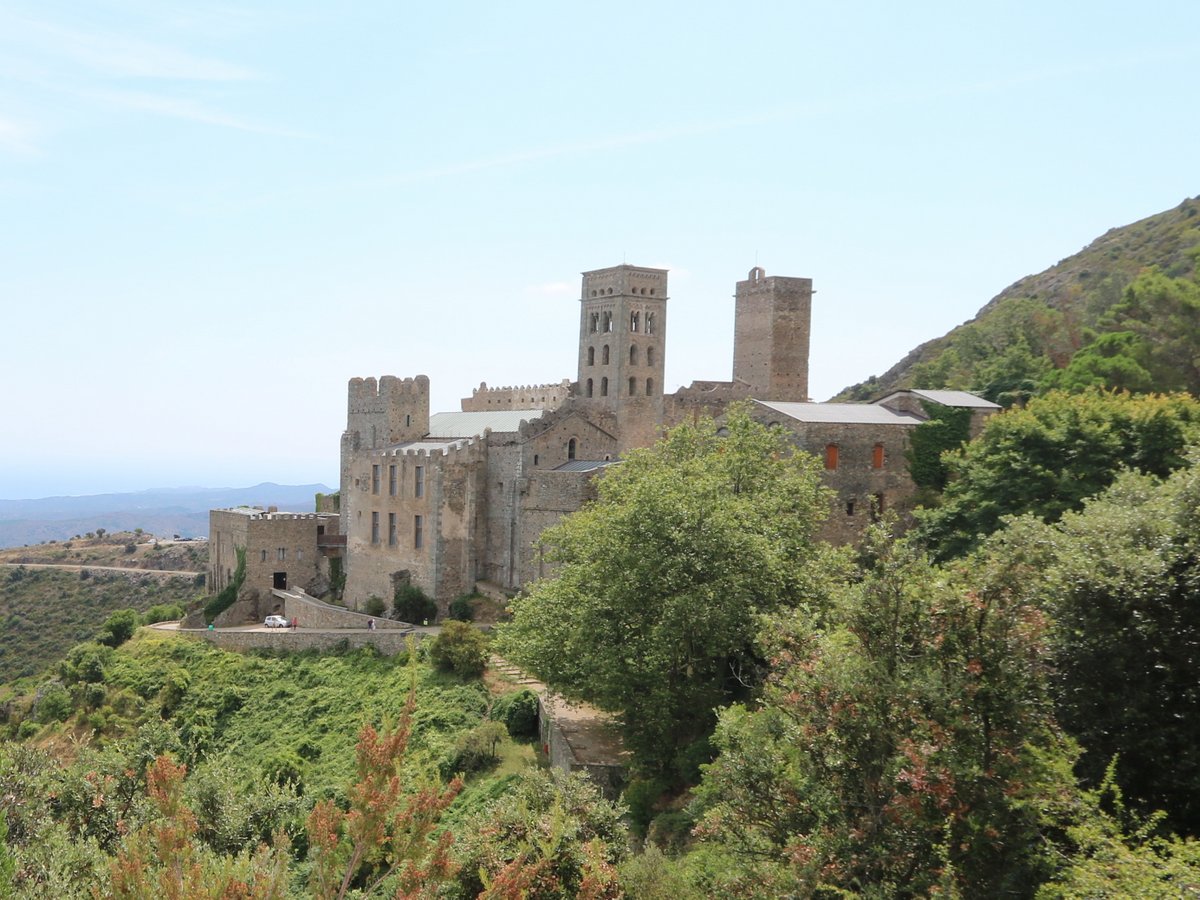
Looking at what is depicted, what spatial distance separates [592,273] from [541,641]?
29772 mm

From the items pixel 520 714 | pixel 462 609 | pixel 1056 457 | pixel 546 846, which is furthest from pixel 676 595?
pixel 462 609

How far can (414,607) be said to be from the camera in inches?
1762

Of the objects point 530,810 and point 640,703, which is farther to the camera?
point 640,703

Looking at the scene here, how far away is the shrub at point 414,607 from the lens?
44688 mm

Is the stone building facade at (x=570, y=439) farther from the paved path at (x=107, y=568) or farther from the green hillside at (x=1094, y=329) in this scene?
the paved path at (x=107, y=568)

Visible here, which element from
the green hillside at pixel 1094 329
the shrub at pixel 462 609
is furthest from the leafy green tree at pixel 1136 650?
the shrub at pixel 462 609

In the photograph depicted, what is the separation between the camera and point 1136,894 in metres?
12.3

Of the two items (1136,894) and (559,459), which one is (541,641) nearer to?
(559,459)

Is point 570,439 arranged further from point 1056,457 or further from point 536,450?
point 1056,457

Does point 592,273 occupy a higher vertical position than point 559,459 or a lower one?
higher

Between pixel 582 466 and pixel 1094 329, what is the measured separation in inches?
1027

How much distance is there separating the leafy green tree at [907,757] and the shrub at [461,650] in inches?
827

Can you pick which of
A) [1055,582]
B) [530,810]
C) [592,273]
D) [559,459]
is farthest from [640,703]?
[592,273]

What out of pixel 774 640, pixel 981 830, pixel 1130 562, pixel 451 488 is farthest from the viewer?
pixel 451 488
